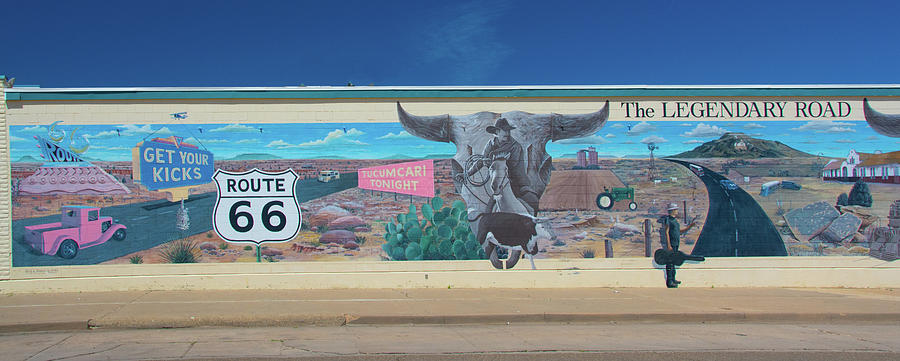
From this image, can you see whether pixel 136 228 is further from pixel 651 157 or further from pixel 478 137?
pixel 651 157

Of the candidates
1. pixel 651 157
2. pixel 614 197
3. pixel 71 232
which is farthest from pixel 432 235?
pixel 71 232

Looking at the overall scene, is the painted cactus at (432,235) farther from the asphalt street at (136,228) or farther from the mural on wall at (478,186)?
the asphalt street at (136,228)

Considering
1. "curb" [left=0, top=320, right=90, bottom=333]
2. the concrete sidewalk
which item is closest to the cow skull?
the concrete sidewalk

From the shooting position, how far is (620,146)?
12055mm

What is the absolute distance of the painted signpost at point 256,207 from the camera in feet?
38.5

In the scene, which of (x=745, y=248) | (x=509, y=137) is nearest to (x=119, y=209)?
(x=509, y=137)

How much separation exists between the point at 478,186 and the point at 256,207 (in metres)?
4.36

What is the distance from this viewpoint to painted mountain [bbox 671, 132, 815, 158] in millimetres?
12172

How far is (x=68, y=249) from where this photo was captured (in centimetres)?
1150

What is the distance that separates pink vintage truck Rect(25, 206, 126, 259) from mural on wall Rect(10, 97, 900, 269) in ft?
0.08

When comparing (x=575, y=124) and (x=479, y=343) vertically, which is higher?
(x=575, y=124)

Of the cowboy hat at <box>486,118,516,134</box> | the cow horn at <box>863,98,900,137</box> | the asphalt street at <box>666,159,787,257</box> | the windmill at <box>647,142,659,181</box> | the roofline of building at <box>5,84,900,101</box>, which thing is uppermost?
the roofline of building at <box>5,84,900,101</box>

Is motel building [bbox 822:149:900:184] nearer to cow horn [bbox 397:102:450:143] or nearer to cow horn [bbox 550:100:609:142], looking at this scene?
cow horn [bbox 550:100:609:142]

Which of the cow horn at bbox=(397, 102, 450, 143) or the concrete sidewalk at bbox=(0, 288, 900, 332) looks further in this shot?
the cow horn at bbox=(397, 102, 450, 143)
